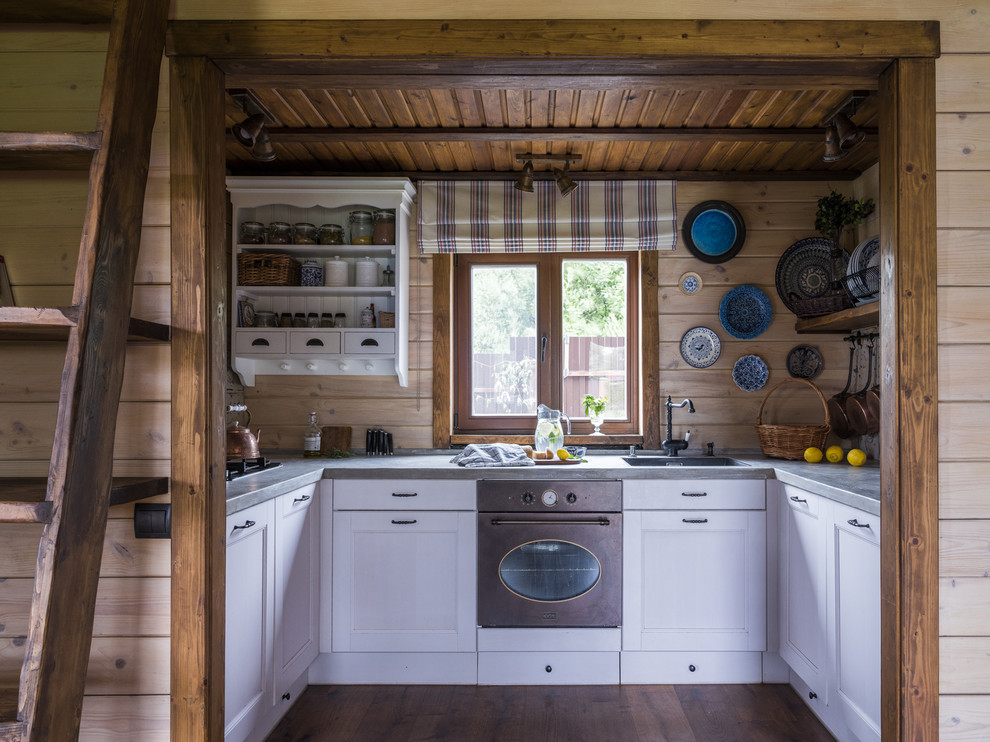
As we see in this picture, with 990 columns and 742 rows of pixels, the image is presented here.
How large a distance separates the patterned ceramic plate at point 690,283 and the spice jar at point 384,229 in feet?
4.77

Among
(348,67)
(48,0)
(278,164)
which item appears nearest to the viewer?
(48,0)

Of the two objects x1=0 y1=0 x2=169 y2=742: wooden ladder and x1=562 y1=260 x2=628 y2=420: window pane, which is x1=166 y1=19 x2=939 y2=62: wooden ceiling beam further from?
x1=562 y1=260 x2=628 y2=420: window pane

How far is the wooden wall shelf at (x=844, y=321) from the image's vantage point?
2729 millimetres

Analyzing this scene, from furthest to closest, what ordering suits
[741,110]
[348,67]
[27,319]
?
[741,110], [348,67], [27,319]

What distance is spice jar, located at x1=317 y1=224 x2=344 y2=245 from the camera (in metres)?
3.28

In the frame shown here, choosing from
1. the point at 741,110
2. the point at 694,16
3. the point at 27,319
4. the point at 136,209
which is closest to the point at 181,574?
the point at 27,319

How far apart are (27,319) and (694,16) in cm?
149

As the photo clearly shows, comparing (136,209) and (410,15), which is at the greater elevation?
(410,15)

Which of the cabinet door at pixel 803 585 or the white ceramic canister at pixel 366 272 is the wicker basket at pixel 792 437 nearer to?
the cabinet door at pixel 803 585

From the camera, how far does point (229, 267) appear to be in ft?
11.1

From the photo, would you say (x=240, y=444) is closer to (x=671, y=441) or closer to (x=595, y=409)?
(x=595, y=409)

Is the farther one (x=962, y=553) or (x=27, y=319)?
(x=962, y=553)

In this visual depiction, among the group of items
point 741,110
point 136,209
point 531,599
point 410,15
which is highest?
point 741,110

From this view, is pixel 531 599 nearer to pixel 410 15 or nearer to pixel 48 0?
pixel 410 15
